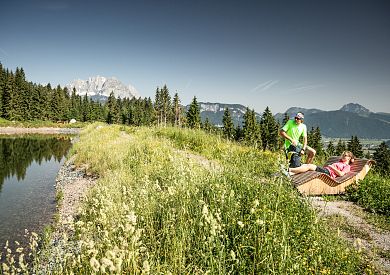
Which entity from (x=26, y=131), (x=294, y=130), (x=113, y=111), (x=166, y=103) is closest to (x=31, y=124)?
(x=26, y=131)

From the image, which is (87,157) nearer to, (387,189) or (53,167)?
(53,167)

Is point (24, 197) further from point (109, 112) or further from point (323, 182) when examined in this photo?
point (109, 112)

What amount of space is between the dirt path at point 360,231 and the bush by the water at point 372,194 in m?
0.41

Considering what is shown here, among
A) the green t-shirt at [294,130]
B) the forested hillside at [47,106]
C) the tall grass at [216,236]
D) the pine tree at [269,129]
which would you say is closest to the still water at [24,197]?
the tall grass at [216,236]

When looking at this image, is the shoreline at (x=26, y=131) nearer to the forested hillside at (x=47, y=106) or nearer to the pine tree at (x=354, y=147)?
the forested hillside at (x=47, y=106)

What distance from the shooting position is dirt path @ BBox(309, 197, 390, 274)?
5141 millimetres

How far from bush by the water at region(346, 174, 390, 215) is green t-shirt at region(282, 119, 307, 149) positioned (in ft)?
7.98

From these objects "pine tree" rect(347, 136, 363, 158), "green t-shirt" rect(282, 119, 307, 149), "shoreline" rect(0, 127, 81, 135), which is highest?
"green t-shirt" rect(282, 119, 307, 149)

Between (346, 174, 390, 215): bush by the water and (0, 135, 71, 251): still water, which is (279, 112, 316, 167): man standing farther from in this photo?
(0, 135, 71, 251): still water

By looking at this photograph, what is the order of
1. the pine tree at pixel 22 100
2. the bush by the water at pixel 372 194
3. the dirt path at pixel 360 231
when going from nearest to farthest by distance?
the dirt path at pixel 360 231 → the bush by the water at pixel 372 194 → the pine tree at pixel 22 100

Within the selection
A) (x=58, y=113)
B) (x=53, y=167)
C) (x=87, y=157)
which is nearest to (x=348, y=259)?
(x=87, y=157)

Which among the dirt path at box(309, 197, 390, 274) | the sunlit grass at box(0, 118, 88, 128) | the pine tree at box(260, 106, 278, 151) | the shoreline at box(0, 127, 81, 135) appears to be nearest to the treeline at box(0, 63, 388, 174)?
the pine tree at box(260, 106, 278, 151)

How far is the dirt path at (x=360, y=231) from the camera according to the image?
5141 millimetres

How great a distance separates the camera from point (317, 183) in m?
9.42
